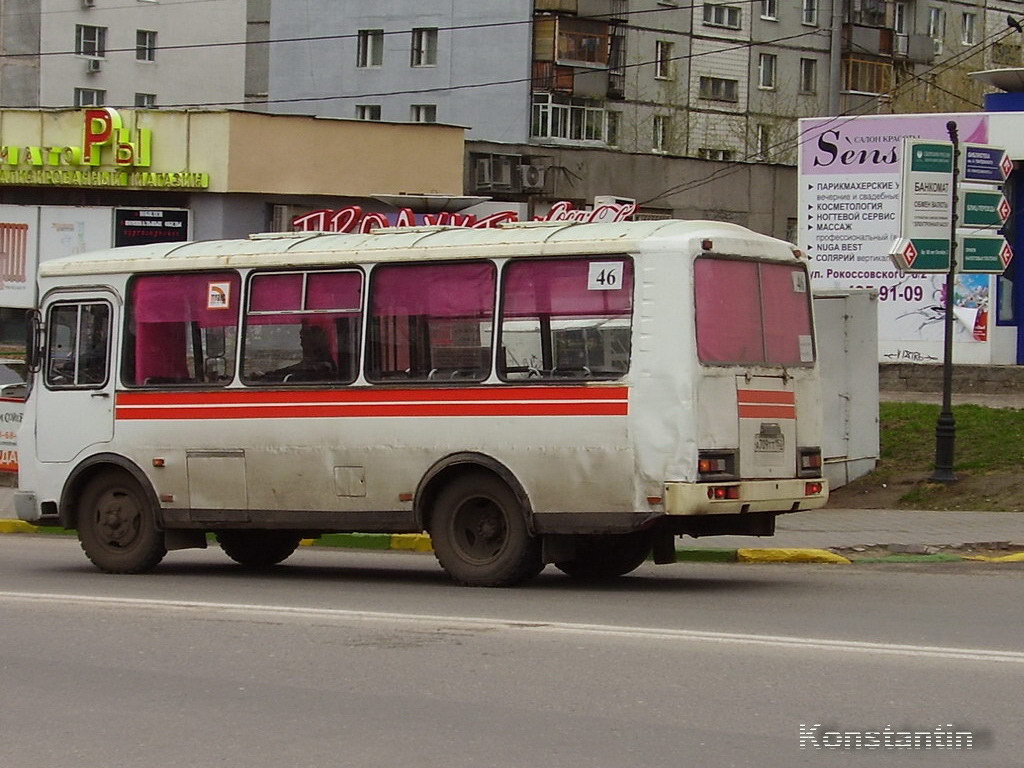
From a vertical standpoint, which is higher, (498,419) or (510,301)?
(510,301)

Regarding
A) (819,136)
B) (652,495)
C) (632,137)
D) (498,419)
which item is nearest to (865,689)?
(652,495)

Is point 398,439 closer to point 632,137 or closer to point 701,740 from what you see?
point 701,740

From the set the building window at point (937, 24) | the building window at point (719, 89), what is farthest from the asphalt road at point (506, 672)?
the building window at point (937, 24)

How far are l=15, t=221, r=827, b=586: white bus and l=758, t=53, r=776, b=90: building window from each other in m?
65.5

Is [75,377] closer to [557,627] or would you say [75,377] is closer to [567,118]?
[557,627]

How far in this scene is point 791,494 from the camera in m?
13.5

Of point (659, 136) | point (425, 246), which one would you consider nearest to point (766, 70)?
point (659, 136)

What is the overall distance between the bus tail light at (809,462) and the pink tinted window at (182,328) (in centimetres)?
462

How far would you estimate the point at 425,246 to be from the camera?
45.8 feet

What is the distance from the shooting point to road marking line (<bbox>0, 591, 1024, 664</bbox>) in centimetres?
966

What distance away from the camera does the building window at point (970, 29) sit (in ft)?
283

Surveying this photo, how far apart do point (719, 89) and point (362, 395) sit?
214 feet

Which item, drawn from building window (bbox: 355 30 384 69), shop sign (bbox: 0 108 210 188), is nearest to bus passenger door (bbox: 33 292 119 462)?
shop sign (bbox: 0 108 210 188)

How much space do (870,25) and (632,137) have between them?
581 inches
